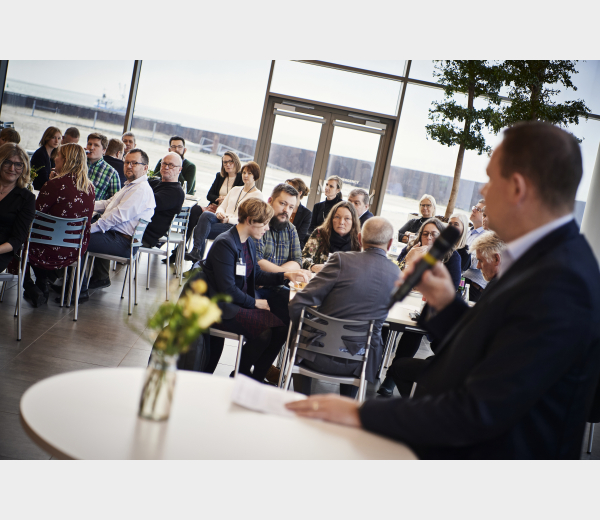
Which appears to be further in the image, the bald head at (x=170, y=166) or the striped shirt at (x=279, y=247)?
the bald head at (x=170, y=166)

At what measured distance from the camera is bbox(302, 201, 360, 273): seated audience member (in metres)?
4.58

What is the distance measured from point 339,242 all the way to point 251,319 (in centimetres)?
157

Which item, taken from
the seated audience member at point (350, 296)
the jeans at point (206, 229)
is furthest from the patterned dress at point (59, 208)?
the seated audience member at point (350, 296)

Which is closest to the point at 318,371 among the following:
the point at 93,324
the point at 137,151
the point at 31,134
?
the point at 93,324

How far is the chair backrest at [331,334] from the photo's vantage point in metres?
2.88

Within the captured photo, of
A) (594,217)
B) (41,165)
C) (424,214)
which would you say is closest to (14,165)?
(41,165)

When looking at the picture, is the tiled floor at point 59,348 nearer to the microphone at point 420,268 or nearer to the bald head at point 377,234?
the bald head at point 377,234

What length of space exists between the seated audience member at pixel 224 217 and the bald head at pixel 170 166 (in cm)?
93

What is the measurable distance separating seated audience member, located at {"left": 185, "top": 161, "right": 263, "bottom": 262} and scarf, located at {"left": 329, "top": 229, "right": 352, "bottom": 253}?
2.02 meters

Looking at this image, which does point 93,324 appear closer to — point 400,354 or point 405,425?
point 400,354

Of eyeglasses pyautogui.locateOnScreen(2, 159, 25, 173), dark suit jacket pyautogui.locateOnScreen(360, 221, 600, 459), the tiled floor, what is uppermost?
eyeglasses pyautogui.locateOnScreen(2, 159, 25, 173)

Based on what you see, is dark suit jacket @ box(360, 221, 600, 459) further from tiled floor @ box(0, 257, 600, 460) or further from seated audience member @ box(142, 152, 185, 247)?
seated audience member @ box(142, 152, 185, 247)

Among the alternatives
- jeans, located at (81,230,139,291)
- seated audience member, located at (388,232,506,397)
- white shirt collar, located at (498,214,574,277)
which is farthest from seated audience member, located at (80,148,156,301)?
white shirt collar, located at (498,214,574,277)
